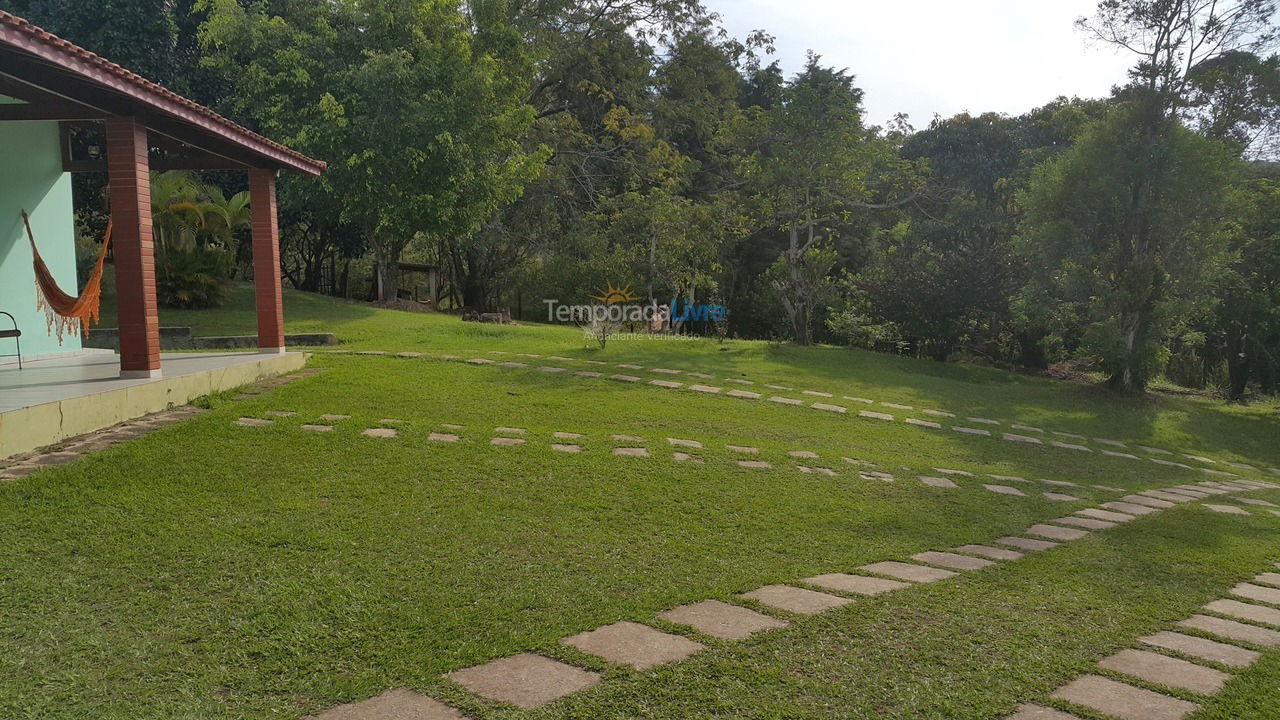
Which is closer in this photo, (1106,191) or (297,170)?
(297,170)

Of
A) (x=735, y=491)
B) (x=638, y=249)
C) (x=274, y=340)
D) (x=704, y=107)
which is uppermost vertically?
(x=704, y=107)

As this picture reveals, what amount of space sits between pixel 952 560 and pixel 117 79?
286 inches

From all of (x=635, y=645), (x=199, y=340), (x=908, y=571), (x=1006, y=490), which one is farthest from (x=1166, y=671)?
(x=199, y=340)

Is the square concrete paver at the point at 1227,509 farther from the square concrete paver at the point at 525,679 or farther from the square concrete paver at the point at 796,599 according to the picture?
the square concrete paver at the point at 525,679

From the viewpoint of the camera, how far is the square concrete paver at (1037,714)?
8.89 ft

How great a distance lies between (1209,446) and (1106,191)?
4.79m

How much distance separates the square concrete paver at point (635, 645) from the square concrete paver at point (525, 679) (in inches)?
6.9

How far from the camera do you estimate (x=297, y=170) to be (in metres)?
10.7

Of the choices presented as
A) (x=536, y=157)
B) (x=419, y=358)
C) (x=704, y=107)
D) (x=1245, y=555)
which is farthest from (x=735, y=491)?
(x=704, y=107)

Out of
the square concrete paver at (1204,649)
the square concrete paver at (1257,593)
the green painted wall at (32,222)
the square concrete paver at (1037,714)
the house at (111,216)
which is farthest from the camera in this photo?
the green painted wall at (32,222)

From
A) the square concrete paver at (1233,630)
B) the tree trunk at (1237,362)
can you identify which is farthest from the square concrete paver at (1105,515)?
the tree trunk at (1237,362)

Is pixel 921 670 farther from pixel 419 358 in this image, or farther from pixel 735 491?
pixel 419 358

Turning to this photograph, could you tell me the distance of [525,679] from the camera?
2891 mm

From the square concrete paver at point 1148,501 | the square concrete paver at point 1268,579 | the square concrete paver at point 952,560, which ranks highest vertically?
the square concrete paver at point 952,560
